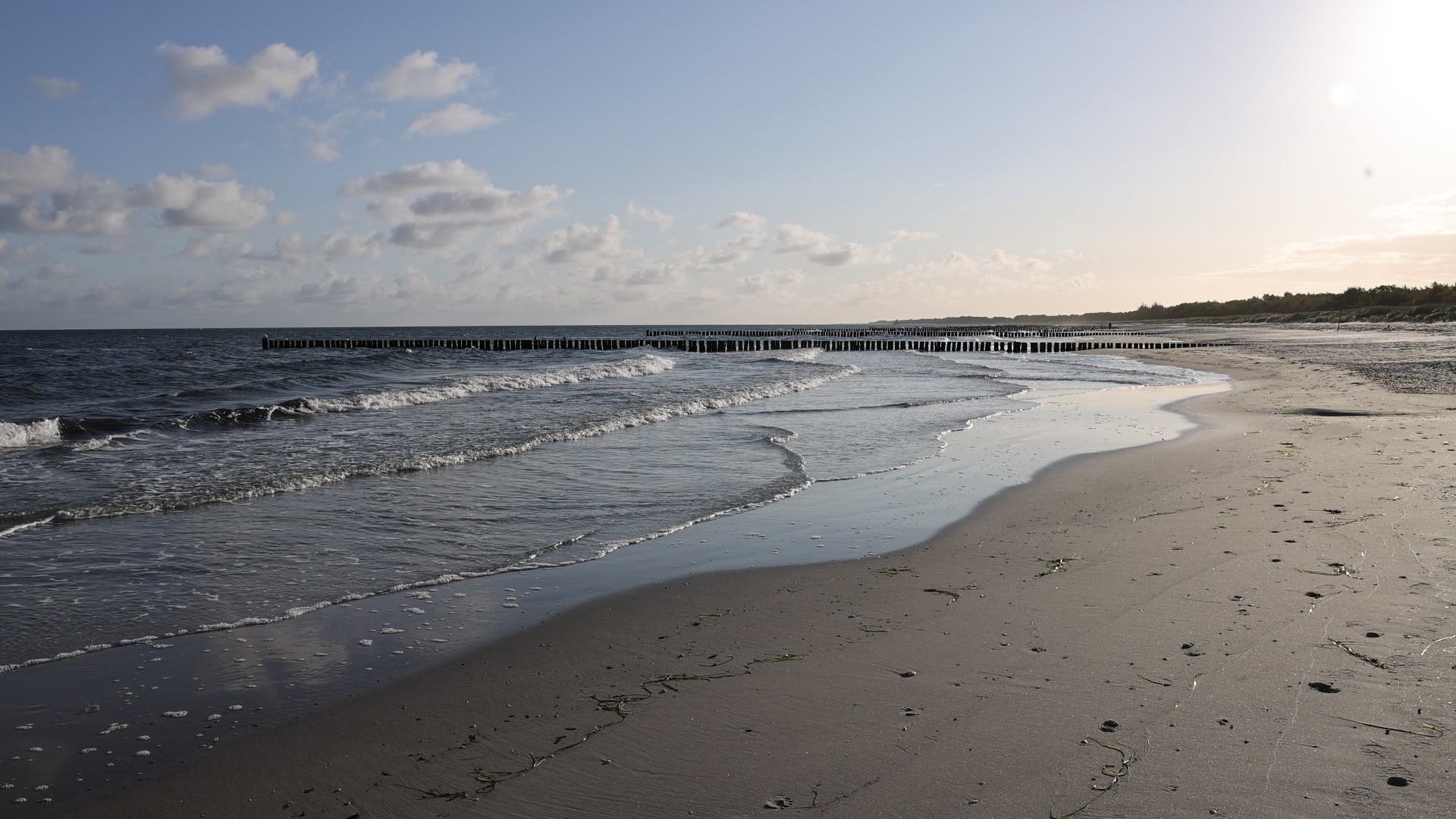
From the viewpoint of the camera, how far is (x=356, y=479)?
10.4m

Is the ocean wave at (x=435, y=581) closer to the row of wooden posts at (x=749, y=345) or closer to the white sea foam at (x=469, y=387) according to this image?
the white sea foam at (x=469, y=387)

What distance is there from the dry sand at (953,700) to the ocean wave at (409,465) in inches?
236

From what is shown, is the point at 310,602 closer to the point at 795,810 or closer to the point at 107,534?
the point at 107,534

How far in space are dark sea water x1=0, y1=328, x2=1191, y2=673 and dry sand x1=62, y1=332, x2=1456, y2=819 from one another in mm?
2176

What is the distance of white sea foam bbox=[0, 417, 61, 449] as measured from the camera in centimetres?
1386

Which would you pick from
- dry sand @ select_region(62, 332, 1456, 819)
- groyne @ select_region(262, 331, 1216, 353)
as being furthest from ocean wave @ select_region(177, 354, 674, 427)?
groyne @ select_region(262, 331, 1216, 353)

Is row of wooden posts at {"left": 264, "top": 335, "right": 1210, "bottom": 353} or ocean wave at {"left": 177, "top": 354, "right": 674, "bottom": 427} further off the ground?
row of wooden posts at {"left": 264, "top": 335, "right": 1210, "bottom": 353}

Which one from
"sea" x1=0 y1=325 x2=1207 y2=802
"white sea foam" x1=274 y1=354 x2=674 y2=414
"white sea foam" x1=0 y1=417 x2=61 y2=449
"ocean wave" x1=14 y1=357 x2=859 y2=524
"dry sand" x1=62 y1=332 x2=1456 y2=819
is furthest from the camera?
"white sea foam" x1=274 y1=354 x2=674 y2=414

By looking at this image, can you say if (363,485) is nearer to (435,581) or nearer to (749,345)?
(435,581)

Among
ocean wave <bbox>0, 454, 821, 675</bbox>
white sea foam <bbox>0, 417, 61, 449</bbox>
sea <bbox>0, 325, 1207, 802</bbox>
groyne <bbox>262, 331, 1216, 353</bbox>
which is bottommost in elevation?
ocean wave <bbox>0, 454, 821, 675</bbox>

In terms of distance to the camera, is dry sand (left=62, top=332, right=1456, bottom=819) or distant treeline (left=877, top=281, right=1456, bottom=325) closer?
dry sand (left=62, top=332, right=1456, bottom=819)

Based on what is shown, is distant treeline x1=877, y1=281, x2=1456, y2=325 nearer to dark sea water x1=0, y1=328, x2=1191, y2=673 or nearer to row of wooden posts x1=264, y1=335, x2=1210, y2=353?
row of wooden posts x1=264, y1=335, x2=1210, y2=353

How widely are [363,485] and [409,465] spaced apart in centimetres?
118

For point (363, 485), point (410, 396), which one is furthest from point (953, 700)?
point (410, 396)
